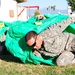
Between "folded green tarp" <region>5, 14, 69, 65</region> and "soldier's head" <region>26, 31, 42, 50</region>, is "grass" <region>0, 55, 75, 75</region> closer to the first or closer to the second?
"folded green tarp" <region>5, 14, 69, 65</region>

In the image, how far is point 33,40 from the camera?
6.02m

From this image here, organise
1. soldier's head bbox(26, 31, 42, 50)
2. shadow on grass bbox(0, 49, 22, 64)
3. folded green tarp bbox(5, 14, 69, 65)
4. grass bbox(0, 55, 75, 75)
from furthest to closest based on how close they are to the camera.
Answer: shadow on grass bbox(0, 49, 22, 64)
folded green tarp bbox(5, 14, 69, 65)
soldier's head bbox(26, 31, 42, 50)
grass bbox(0, 55, 75, 75)

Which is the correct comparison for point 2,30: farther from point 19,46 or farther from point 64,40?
point 64,40

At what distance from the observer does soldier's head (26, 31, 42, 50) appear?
6027mm

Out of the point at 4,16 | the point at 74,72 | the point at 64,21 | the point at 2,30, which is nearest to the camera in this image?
the point at 74,72

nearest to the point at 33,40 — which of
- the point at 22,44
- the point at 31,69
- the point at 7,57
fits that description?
the point at 22,44

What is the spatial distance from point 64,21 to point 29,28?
0.83 m

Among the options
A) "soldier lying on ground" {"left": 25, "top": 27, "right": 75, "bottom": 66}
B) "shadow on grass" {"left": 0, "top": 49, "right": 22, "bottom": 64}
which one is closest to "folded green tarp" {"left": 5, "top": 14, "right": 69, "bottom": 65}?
"soldier lying on ground" {"left": 25, "top": 27, "right": 75, "bottom": 66}

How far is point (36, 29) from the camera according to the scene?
6.16 meters

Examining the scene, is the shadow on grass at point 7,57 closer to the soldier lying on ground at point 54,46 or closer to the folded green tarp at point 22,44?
the folded green tarp at point 22,44

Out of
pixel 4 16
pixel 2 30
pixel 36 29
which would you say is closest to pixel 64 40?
pixel 36 29

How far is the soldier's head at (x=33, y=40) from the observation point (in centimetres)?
603

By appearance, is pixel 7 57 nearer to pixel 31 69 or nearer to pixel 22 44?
pixel 22 44

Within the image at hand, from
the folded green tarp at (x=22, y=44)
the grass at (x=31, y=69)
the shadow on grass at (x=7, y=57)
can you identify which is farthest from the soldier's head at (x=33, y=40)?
the shadow on grass at (x=7, y=57)
